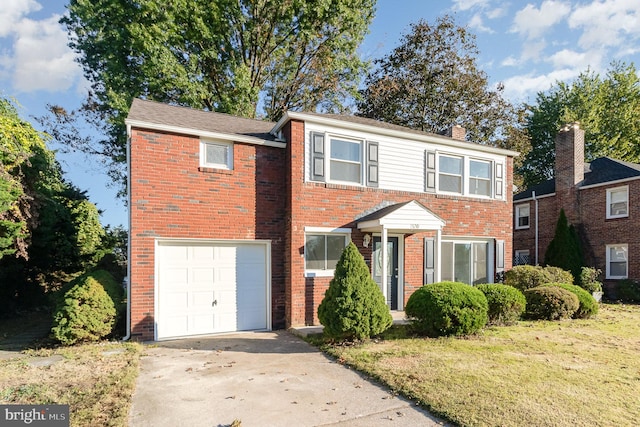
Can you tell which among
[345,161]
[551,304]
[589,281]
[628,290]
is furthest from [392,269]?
[628,290]

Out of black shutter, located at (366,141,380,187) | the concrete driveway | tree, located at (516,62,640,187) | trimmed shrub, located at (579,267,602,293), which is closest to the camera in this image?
the concrete driveway

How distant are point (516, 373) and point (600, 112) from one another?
93.4 feet

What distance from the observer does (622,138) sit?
25969mm

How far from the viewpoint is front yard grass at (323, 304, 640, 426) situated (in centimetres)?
430

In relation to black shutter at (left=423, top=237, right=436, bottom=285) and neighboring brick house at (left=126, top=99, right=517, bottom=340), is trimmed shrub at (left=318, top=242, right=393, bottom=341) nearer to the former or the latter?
neighboring brick house at (left=126, top=99, right=517, bottom=340)

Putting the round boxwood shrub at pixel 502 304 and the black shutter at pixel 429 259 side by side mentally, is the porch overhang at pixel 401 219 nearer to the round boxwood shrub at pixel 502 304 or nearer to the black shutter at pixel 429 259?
the black shutter at pixel 429 259

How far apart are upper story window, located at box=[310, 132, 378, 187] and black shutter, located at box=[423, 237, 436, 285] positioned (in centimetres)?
258

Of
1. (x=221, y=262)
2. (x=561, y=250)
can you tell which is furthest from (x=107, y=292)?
(x=561, y=250)

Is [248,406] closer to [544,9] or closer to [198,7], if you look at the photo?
[544,9]

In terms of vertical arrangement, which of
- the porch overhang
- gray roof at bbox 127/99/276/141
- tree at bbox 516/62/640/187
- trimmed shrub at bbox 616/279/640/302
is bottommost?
trimmed shrub at bbox 616/279/640/302

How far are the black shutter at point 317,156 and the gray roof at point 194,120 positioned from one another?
3.82 ft

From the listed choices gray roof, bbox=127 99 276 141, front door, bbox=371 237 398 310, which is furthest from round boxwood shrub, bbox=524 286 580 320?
gray roof, bbox=127 99 276 141

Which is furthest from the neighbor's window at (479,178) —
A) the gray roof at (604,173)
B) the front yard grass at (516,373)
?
the gray roof at (604,173)

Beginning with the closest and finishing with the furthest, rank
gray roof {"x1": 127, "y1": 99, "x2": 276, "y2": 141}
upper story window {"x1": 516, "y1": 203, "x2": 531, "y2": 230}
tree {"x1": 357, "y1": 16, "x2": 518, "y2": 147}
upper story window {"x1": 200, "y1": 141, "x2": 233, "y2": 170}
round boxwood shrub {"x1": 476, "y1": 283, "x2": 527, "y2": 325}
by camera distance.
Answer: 1. gray roof {"x1": 127, "y1": 99, "x2": 276, "y2": 141}
2. upper story window {"x1": 200, "y1": 141, "x2": 233, "y2": 170}
3. round boxwood shrub {"x1": 476, "y1": 283, "x2": 527, "y2": 325}
4. upper story window {"x1": 516, "y1": 203, "x2": 531, "y2": 230}
5. tree {"x1": 357, "y1": 16, "x2": 518, "y2": 147}
